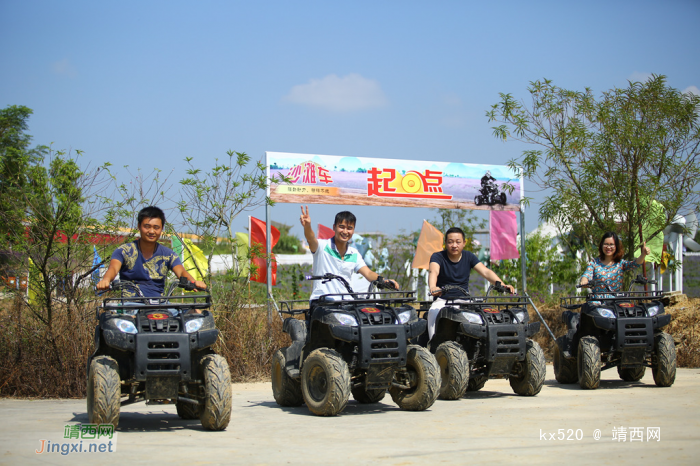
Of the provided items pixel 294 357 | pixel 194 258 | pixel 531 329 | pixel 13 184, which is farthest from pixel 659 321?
pixel 13 184

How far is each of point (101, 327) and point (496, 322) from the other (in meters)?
3.92

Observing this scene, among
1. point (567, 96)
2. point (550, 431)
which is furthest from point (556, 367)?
point (567, 96)

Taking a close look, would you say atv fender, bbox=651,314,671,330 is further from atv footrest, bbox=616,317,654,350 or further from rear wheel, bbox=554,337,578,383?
rear wheel, bbox=554,337,578,383

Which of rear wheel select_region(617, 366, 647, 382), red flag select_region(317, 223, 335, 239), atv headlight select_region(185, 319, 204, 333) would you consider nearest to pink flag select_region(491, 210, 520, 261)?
red flag select_region(317, 223, 335, 239)

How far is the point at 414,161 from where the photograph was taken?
1194cm

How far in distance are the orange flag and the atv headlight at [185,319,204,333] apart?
768 cm

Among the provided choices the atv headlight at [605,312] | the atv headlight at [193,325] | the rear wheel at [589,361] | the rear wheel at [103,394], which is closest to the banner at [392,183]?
the atv headlight at [605,312]

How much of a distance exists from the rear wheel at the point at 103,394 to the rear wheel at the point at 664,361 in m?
5.86

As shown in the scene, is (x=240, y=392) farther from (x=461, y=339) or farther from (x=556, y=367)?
(x=556, y=367)

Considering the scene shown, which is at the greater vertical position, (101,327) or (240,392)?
(101,327)

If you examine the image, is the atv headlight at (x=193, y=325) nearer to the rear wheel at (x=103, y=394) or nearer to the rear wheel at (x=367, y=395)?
the rear wheel at (x=103, y=394)

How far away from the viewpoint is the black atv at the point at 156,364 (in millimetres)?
4898

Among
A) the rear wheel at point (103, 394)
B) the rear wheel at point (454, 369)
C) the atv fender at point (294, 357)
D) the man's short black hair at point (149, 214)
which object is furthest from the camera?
the rear wheel at point (454, 369)

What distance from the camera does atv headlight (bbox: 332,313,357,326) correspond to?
590 centimetres
